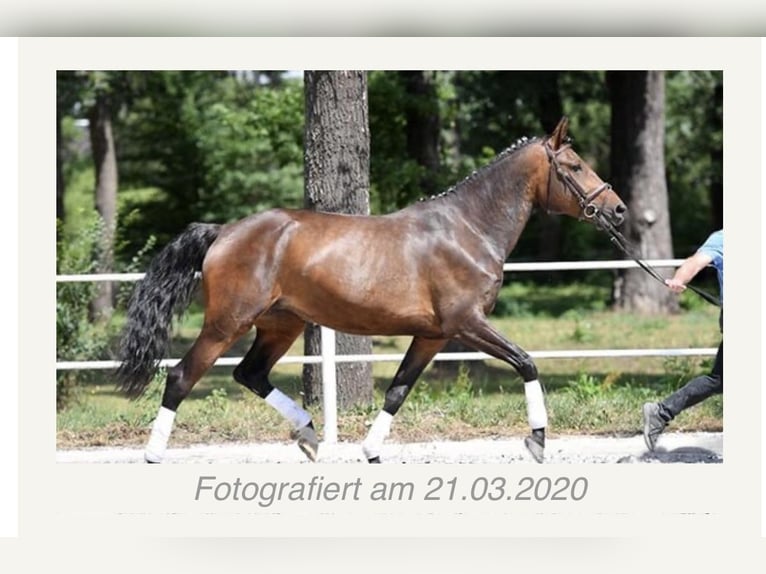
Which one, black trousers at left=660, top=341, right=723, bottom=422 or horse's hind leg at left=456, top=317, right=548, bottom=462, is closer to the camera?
horse's hind leg at left=456, top=317, right=548, bottom=462

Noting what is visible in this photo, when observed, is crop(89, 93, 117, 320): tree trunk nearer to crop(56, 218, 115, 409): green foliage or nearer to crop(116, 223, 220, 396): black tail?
crop(56, 218, 115, 409): green foliage

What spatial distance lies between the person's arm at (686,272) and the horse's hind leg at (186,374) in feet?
8.97

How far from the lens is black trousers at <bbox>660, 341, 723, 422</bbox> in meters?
8.05

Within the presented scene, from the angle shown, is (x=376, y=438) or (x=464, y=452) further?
(x=464, y=452)

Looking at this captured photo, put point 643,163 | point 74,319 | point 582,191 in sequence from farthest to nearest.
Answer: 1. point 643,163
2. point 74,319
3. point 582,191

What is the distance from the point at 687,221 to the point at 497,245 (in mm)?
24902

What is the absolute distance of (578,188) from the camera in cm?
738

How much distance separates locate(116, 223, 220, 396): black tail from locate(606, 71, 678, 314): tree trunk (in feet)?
41.9

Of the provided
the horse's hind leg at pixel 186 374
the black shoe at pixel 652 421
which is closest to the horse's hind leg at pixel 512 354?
the black shoe at pixel 652 421

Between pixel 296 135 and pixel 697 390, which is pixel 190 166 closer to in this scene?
pixel 296 135

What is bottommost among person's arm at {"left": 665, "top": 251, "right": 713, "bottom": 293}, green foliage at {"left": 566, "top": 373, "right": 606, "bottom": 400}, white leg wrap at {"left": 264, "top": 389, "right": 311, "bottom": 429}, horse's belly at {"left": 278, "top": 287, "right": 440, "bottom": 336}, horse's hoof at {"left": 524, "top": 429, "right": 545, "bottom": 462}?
green foliage at {"left": 566, "top": 373, "right": 606, "bottom": 400}

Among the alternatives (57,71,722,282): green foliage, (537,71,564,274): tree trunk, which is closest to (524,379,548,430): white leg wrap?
(57,71,722,282): green foliage

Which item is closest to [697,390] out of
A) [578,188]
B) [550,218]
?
[578,188]

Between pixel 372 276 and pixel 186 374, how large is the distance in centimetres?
130
